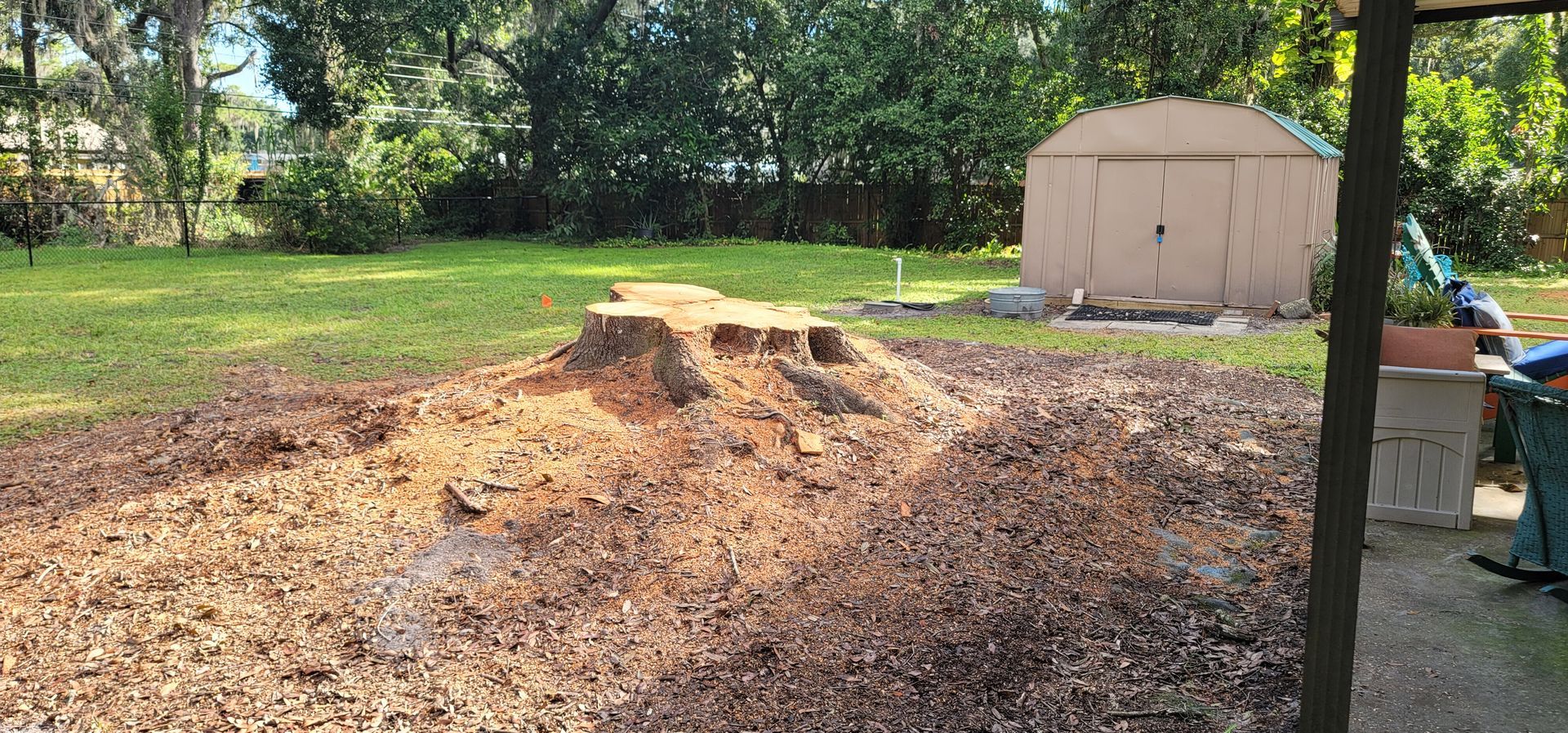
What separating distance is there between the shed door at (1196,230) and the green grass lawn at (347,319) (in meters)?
1.94

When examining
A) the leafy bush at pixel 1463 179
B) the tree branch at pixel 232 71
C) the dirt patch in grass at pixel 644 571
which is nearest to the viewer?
the dirt patch in grass at pixel 644 571

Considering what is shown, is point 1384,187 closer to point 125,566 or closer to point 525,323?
point 125,566

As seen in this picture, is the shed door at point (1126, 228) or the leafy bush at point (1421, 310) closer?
the leafy bush at point (1421, 310)

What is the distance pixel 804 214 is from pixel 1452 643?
21.1 metres

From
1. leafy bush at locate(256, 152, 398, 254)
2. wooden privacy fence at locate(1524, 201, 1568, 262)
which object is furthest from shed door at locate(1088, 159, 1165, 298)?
leafy bush at locate(256, 152, 398, 254)

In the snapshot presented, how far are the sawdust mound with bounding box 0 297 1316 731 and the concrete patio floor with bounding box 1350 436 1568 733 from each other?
0.85ft

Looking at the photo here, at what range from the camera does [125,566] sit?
148 inches

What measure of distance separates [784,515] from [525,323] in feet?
23.7

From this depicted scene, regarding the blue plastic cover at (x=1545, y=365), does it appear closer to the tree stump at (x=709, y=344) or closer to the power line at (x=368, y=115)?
the tree stump at (x=709, y=344)

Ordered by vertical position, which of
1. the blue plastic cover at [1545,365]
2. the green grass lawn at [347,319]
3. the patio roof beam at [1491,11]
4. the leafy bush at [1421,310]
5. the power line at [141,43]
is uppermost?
the power line at [141,43]

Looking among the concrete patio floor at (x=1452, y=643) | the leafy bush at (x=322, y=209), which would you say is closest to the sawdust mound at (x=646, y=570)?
the concrete patio floor at (x=1452, y=643)

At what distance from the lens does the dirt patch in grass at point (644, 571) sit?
3.05 metres

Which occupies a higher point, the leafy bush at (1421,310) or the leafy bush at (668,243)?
the leafy bush at (668,243)

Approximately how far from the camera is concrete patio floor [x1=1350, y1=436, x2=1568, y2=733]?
9.30 ft
